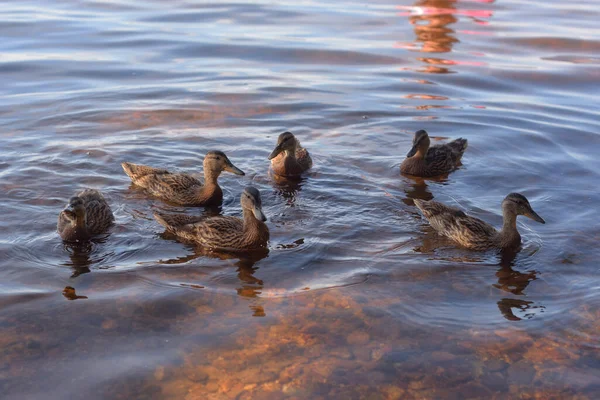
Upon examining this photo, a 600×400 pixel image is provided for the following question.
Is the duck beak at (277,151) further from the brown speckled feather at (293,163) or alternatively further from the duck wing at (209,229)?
the duck wing at (209,229)

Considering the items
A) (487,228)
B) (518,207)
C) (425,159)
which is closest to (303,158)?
(425,159)

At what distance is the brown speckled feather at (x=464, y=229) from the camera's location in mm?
8070

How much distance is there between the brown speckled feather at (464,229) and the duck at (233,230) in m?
1.82

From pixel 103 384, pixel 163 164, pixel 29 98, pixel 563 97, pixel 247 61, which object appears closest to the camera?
pixel 103 384

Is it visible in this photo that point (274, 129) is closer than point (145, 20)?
Yes

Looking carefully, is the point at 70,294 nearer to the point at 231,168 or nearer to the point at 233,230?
the point at 233,230

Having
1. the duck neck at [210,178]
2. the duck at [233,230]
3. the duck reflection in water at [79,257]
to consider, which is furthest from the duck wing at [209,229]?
the duck neck at [210,178]

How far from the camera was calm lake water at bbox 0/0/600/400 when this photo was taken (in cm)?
614

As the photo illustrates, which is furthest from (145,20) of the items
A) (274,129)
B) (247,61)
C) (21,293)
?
(21,293)

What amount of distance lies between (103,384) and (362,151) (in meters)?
6.03

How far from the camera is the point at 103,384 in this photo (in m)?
5.86

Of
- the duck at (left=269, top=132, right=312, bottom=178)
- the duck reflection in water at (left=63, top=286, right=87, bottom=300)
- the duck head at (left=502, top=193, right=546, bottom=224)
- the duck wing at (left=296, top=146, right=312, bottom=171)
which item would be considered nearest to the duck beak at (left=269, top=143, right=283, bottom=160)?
the duck at (left=269, top=132, right=312, bottom=178)

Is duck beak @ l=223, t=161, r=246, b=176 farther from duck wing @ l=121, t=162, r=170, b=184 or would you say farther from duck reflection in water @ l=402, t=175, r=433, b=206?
duck reflection in water @ l=402, t=175, r=433, b=206

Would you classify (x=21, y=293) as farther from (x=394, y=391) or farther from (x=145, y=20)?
(x=145, y=20)
